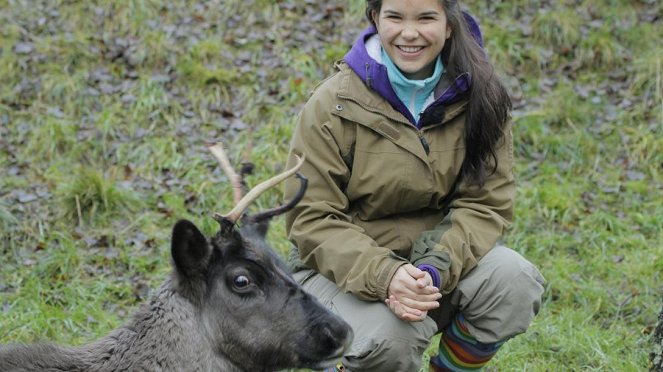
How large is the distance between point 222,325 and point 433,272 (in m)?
1.10

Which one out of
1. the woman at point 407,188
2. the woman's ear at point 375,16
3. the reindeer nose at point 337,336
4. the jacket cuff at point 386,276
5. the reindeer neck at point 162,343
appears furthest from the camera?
the woman's ear at point 375,16

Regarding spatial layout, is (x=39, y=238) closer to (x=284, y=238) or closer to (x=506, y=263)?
(x=284, y=238)

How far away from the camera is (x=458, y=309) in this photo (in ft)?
15.8

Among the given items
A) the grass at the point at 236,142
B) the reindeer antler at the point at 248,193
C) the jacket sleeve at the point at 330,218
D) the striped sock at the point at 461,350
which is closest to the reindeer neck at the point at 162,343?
the reindeer antler at the point at 248,193

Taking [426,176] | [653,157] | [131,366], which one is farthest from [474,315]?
[653,157]

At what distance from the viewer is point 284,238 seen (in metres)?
7.57

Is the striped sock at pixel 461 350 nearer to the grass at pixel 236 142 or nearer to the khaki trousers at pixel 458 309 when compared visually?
the khaki trousers at pixel 458 309

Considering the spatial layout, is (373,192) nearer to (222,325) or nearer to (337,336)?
(337,336)

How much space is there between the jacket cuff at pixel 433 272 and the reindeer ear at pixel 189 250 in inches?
44.3

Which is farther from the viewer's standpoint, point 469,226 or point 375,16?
point 375,16

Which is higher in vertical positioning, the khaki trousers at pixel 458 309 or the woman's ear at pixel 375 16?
the woman's ear at pixel 375 16

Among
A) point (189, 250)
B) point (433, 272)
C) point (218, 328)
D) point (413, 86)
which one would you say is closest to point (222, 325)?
point (218, 328)

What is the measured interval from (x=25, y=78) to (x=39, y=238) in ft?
8.89

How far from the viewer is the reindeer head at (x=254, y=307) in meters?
3.92
